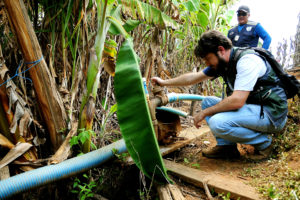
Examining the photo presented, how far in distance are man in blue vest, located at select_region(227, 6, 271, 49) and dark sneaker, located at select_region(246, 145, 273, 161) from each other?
7.58 feet

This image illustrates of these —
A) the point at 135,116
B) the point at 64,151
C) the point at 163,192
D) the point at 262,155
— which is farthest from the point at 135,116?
the point at 262,155

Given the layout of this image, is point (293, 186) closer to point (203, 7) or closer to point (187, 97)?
point (187, 97)

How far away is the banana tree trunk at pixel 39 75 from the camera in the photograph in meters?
1.50

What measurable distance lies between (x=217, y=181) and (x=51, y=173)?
1.21 metres

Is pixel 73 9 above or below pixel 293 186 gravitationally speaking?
above

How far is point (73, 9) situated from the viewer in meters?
1.84

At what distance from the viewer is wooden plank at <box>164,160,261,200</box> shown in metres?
1.44

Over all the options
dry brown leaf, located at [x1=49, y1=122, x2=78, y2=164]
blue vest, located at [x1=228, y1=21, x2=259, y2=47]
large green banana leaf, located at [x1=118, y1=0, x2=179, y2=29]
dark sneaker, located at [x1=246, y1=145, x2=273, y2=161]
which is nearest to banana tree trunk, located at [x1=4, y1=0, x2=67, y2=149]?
dry brown leaf, located at [x1=49, y1=122, x2=78, y2=164]

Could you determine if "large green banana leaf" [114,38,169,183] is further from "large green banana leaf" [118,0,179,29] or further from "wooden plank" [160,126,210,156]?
"large green banana leaf" [118,0,179,29]

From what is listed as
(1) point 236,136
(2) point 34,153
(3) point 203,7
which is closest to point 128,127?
(2) point 34,153

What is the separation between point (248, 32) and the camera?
12.2ft

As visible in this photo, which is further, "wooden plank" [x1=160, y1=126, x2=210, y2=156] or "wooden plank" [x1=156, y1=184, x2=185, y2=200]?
"wooden plank" [x1=160, y1=126, x2=210, y2=156]

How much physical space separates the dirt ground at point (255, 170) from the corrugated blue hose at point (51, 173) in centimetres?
64

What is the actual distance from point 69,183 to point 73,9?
152cm
